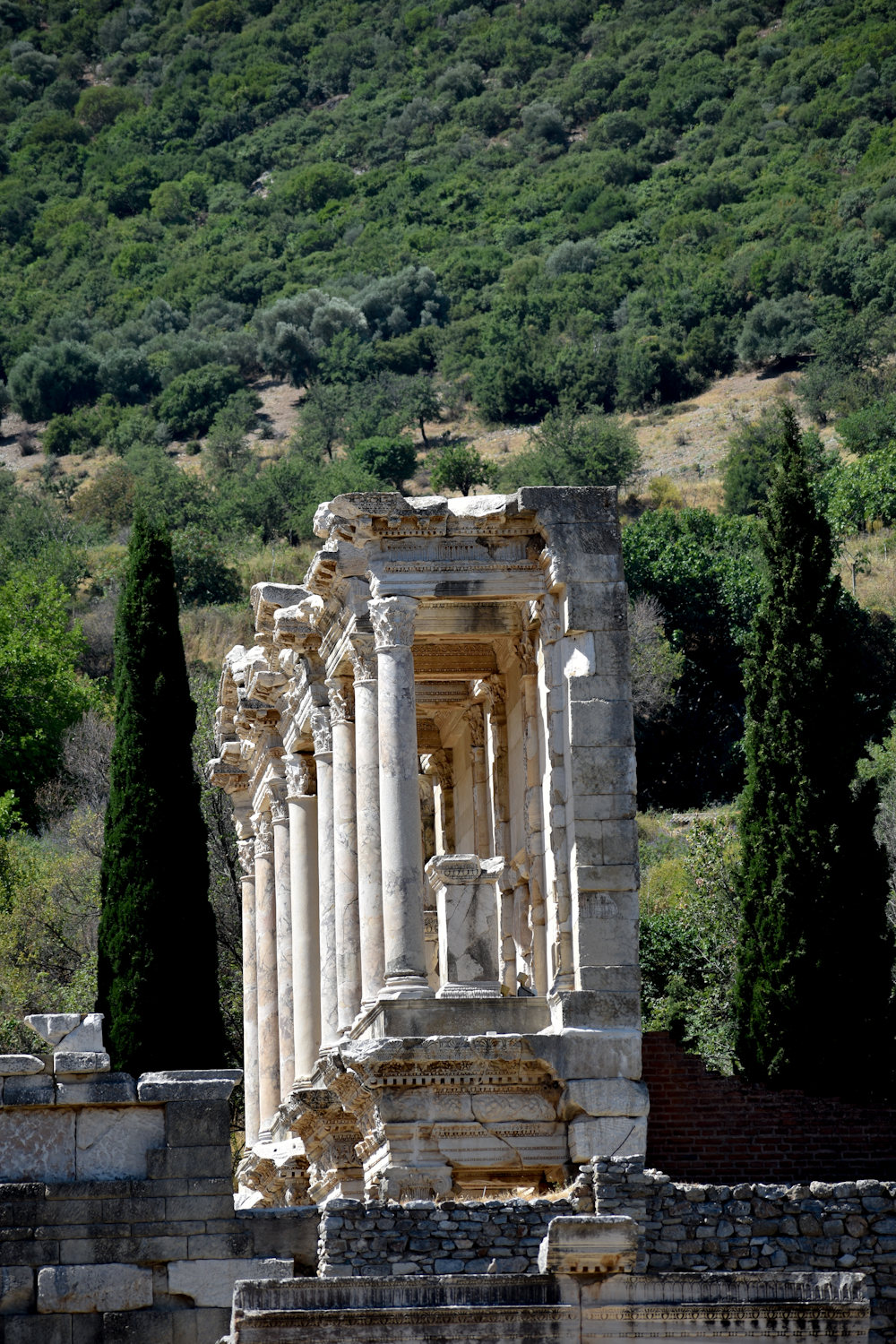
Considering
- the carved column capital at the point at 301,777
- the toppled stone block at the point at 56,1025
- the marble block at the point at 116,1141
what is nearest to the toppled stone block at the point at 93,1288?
the marble block at the point at 116,1141

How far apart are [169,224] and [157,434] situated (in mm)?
30405

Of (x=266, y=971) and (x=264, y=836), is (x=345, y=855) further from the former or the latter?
(x=264, y=836)

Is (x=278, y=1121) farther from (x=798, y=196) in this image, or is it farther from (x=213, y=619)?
(x=798, y=196)

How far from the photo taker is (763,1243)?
17438 millimetres

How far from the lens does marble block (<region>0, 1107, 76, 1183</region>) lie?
18266 mm

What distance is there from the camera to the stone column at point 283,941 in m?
29.7

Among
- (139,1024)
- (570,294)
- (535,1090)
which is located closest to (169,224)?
(570,294)

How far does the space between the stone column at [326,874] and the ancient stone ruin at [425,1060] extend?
52 mm

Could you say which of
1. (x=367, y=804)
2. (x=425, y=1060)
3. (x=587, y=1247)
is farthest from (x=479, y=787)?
(x=587, y=1247)

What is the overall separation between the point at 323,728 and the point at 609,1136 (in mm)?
7541

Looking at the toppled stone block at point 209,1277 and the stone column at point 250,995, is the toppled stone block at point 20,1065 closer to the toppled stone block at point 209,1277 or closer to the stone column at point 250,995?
the toppled stone block at point 209,1277

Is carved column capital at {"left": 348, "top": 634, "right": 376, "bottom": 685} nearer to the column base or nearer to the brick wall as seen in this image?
the column base

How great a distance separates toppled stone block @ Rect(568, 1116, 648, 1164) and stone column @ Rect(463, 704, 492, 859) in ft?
23.3

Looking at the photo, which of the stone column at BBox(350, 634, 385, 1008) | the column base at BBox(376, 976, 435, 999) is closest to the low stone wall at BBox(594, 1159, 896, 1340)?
the column base at BBox(376, 976, 435, 999)
